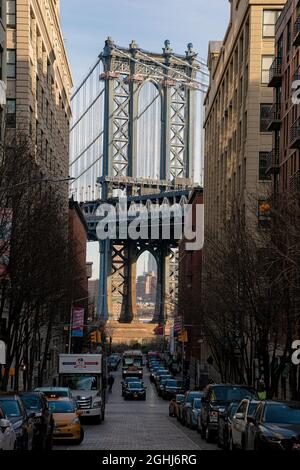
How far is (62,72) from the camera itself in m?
96.6

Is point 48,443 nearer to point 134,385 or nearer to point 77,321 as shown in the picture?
point 134,385

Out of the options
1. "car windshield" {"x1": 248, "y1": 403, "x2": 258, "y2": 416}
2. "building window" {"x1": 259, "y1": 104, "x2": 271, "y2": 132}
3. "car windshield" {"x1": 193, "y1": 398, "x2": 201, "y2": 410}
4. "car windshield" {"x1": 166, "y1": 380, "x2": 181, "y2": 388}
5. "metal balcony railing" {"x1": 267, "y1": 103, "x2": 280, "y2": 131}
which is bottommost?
"car windshield" {"x1": 193, "y1": 398, "x2": 201, "y2": 410}

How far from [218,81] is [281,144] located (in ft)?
124

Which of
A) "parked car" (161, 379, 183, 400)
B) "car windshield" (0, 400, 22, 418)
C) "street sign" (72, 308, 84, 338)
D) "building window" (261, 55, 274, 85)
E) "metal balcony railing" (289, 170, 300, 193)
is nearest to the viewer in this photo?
"car windshield" (0, 400, 22, 418)

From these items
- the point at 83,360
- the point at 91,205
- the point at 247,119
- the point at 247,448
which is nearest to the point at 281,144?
the point at 247,119

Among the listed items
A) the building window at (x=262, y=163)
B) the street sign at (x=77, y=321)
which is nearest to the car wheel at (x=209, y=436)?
the building window at (x=262, y=163)

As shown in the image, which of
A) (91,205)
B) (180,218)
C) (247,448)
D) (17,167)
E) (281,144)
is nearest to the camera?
(247,448)

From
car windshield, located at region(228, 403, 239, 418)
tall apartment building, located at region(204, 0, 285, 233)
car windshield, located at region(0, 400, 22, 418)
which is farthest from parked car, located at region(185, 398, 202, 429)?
car windshield, located at region(0, 400, 22, 418)

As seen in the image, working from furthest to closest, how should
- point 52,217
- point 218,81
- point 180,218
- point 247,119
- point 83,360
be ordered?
point 180,218 → point 218,81 → point 247,119 → point 83,360 → point 52,217

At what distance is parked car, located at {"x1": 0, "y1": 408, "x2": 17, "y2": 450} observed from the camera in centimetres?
1886

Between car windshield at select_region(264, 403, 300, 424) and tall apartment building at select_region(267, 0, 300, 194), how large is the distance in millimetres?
28683

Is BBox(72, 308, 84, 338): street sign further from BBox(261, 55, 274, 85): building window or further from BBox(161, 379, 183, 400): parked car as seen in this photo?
BBox(261, 55, 274, 85): building window
